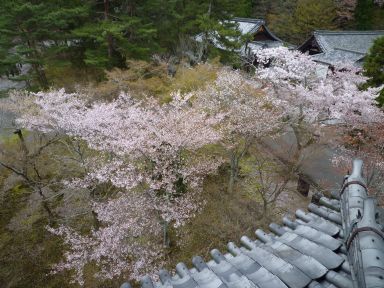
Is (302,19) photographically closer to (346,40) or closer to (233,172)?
(346,40)

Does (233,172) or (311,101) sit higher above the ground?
(311,101)

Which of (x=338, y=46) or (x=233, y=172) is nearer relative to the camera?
(x=233, y=172)

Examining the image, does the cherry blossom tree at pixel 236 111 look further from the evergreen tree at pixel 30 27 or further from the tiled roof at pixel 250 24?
the tiled roof at pixel 250 24

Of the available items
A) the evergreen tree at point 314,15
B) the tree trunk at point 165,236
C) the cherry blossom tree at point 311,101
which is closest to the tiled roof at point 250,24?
the evergreen tree at point 314,15

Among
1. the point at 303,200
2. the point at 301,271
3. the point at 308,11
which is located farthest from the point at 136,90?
the point at 308,11

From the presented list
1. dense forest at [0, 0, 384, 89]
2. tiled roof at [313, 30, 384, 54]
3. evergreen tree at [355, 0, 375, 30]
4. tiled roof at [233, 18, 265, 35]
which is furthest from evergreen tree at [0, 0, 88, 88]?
evergreen tree at [355, 0, 375, 30]

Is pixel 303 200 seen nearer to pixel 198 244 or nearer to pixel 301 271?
pixel 198 244

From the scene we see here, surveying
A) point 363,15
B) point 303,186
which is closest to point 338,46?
point 363,15
